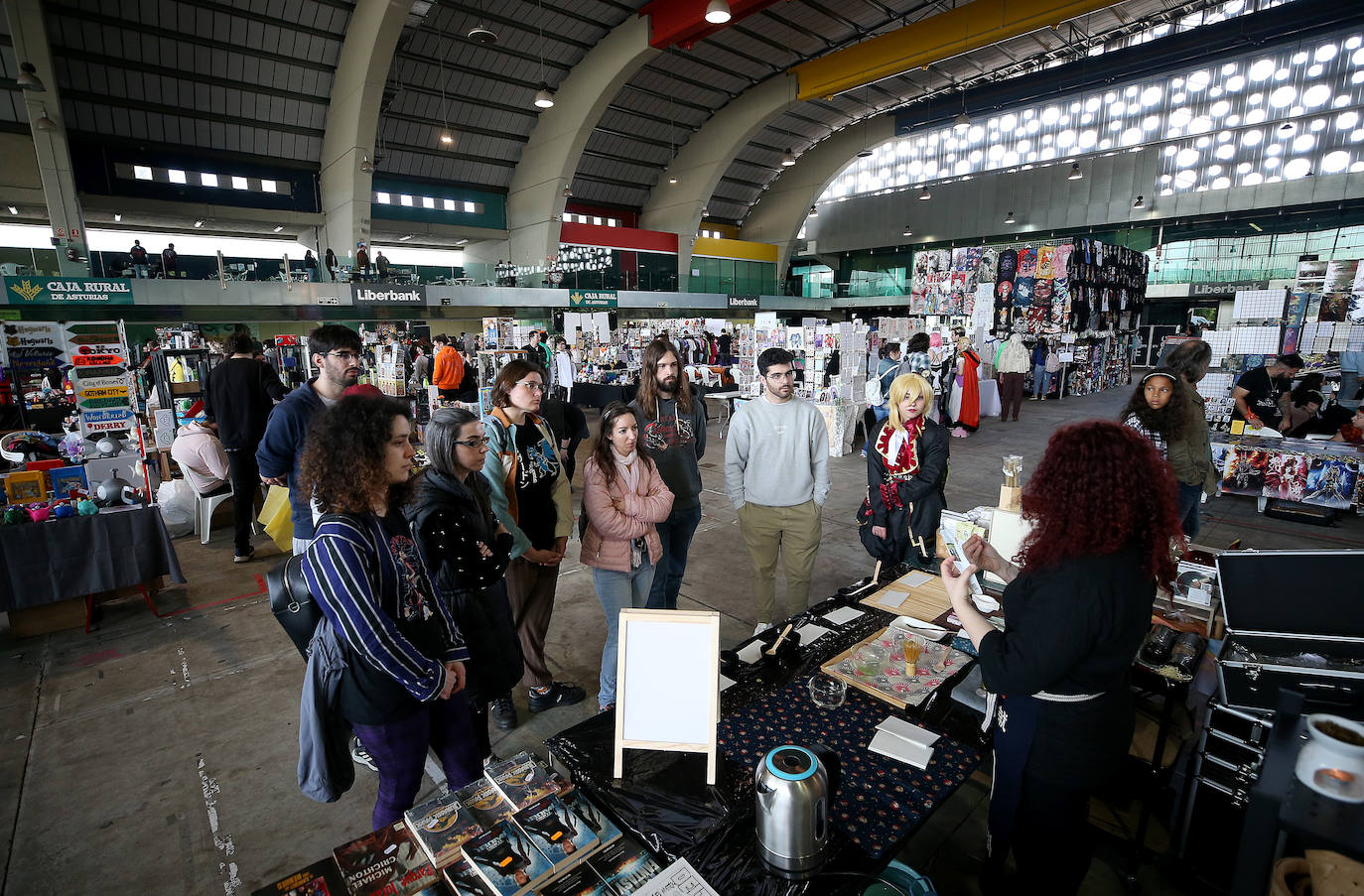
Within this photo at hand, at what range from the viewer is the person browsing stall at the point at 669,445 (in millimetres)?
3240

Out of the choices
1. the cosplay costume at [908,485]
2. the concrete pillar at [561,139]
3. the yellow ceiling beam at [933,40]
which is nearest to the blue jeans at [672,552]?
the cosplay costume at [908,485]

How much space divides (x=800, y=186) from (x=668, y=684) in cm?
2817

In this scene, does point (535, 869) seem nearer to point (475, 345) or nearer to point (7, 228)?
point (475, 345)

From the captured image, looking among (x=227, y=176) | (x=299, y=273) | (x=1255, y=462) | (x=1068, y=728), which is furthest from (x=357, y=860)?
(x=227, y=176)

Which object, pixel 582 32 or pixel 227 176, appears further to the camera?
pixel 227 176

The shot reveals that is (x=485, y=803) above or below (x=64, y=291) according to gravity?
below

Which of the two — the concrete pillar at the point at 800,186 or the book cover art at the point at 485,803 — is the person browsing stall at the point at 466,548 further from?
the concrete pillar at the point at 800,186

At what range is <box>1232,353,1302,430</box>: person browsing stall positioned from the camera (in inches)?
256

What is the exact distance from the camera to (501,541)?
2.29m

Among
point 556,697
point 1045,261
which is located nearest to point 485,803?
point 556,697

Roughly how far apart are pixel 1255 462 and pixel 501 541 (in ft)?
24.4

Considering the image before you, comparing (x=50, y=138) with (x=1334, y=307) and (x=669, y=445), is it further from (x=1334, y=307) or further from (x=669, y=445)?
(x=1334, y=307)

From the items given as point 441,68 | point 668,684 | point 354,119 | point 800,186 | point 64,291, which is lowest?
point 668,684

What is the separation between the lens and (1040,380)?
14609mm
